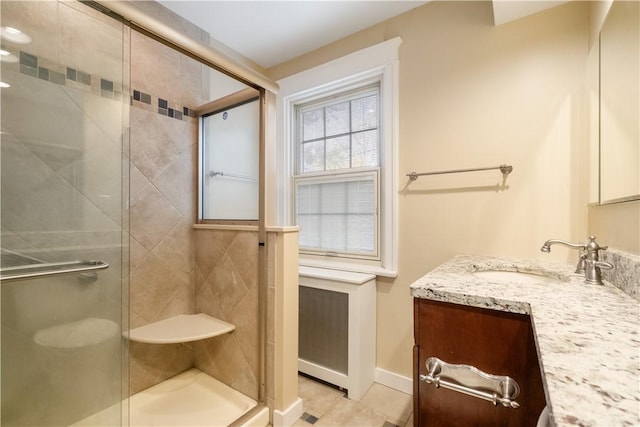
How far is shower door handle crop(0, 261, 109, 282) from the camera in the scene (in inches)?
46.6

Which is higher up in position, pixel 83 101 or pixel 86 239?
pixel 83 101

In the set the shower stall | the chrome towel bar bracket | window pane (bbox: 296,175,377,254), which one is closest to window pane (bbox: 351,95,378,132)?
window pane (bbox: 296,175,377,254)

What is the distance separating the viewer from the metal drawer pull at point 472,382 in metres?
0.77

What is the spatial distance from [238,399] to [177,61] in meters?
2.18

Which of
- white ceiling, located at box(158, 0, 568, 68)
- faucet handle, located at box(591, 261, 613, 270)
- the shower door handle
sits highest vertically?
white ceiling, located at box(158, 0, 568, 68)

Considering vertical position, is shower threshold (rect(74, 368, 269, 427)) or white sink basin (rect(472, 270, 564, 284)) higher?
white sink basin (rect(472, 270, 564, 284))

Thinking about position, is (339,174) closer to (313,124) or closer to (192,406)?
(313,124)

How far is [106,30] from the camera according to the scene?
4.65 ft

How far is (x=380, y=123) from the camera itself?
200 cm

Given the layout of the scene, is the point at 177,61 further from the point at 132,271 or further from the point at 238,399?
the point at 238,399

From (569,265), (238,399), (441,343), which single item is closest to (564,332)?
(441,343)

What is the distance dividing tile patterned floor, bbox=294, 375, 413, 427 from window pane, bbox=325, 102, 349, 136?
5.92 ft

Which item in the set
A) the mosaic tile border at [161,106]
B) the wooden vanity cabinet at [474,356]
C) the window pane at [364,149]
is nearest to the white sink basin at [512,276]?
the wooden vanity cabinet at [474,356]

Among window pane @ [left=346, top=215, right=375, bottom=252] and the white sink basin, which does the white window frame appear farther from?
the white sink basin
